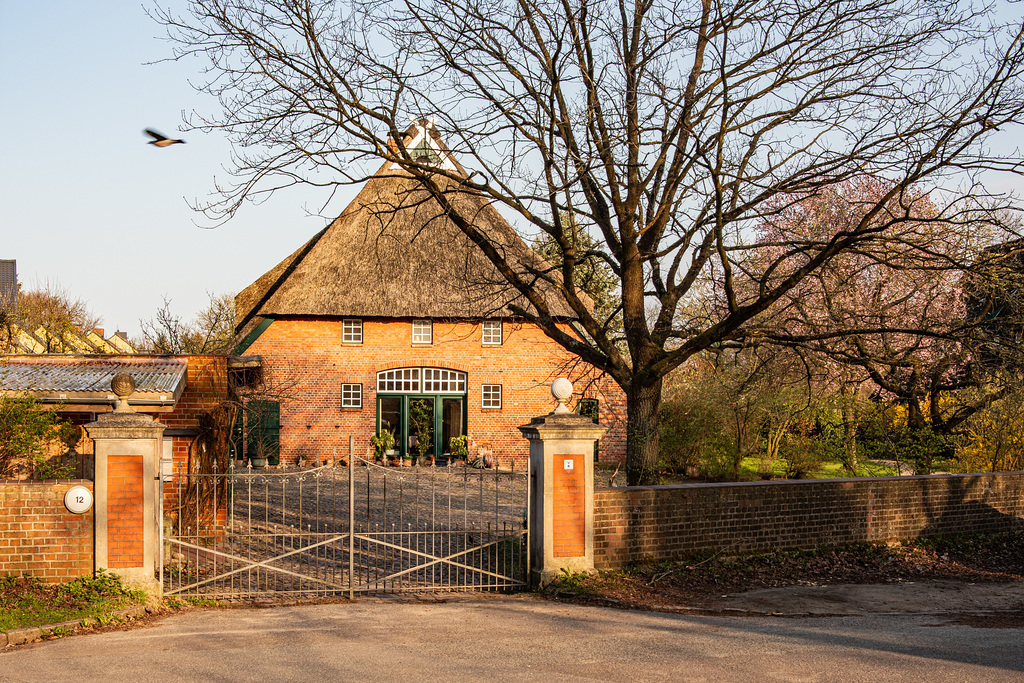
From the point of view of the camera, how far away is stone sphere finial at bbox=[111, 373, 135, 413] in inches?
349

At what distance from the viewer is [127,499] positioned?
342 inches

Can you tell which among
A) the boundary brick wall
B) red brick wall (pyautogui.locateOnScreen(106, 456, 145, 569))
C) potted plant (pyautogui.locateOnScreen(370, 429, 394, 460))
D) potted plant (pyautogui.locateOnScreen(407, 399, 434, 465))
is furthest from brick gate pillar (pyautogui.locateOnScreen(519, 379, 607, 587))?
potted plant (pyautogui.locateOnScreen(407, 399, 434, 465))

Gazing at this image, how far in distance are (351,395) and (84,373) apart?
13542 millimetres

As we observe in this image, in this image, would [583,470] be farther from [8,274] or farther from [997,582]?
[8,274]

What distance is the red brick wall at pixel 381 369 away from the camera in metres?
25.4

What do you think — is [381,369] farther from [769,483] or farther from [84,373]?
[769,483]

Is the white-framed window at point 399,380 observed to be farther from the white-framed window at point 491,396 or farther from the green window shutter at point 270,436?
the green window shutter at point 270,436

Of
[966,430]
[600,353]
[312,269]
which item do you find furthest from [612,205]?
[312,269]

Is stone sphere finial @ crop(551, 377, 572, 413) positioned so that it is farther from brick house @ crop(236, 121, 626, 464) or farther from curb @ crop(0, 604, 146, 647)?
brick house @ crop(236, 121, 626, 464)

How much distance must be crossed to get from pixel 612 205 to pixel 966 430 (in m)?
8.59

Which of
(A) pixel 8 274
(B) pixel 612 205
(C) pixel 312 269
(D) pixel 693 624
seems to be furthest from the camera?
(A) pixel 8 274

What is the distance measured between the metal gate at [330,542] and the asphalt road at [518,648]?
0.74m

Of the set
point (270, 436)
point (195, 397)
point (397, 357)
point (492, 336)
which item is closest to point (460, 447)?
point (397, 357)

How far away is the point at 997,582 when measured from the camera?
10.9m
